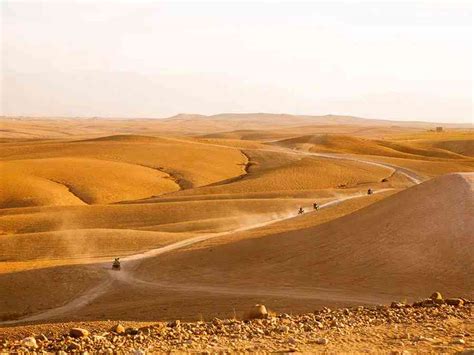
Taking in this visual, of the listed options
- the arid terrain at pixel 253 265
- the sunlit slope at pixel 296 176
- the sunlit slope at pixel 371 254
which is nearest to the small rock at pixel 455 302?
the arid terrain at pixel 253 265

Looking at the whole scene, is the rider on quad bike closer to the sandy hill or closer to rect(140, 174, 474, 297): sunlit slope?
rect(140, 174, 474, 297): sunlit slope

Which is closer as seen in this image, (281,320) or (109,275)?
(281,320)

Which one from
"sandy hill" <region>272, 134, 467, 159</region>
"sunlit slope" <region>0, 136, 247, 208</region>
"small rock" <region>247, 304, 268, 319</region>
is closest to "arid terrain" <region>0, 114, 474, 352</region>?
"small rock" <region>247, 304, 268, 319</region>

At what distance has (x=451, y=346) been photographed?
36.7 ft

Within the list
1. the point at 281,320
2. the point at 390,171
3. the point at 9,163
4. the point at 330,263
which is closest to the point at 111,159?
the point at 9,163

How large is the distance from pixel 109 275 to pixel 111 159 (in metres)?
56.2

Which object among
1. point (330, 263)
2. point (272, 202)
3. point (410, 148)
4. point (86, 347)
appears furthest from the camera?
point (410, 148)

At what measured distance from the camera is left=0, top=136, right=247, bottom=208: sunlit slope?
5925cm

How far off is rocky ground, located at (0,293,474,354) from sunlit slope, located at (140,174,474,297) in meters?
7.70

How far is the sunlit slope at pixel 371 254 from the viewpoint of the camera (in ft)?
73.9

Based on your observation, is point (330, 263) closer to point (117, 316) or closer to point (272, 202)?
point (117, 316)

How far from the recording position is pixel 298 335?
11945 millimetres

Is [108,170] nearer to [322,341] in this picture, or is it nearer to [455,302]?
[455,302]

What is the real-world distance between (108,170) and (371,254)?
4851 cm
